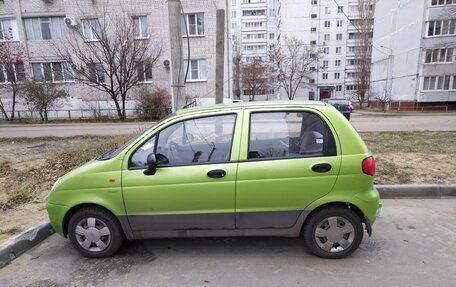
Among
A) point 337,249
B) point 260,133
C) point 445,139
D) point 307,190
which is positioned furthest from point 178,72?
point 445,139

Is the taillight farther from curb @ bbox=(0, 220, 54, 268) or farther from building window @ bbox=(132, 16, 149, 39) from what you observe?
building window @ bbox=(132, 16, 149, 39)

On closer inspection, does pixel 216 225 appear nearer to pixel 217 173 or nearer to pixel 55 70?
pixel 217 173

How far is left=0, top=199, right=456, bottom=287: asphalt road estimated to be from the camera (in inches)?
114

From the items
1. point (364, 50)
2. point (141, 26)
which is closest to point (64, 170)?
point (141, 26)

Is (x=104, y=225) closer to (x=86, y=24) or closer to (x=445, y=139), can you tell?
(x=445, y=139)

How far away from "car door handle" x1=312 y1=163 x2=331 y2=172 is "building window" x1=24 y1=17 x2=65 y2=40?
2668 cm

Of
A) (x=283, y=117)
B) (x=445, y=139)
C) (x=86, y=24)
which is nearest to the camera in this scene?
(x=283, y=117)

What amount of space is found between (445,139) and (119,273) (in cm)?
1049

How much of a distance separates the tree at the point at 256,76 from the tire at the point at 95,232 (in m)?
47.7

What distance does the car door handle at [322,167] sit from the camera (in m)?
3.08

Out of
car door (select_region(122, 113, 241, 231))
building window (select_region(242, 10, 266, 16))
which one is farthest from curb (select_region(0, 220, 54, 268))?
building window (select_region(242, 10, 266, 16))

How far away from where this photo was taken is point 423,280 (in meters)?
2.82

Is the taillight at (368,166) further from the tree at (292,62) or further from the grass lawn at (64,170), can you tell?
the tree at (292,62)

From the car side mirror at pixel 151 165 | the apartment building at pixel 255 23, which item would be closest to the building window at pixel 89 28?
the car side mirror at pixel 151 165
